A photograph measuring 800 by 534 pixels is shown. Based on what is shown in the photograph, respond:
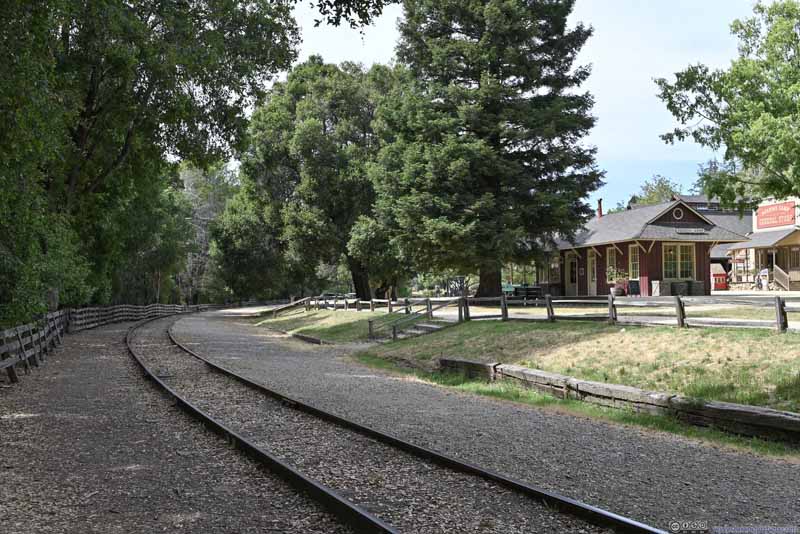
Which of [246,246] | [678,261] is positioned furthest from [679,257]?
[246,246]

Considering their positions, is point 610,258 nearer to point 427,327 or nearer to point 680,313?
point 427,327

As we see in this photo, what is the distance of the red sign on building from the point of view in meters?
39.2

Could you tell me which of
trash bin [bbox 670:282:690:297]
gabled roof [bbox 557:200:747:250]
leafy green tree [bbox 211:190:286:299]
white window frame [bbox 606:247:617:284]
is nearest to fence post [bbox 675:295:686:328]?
gabled roof [bbox 557:200:747:250]

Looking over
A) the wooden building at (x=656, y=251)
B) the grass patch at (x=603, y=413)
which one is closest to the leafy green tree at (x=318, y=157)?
the wooden building at (x=656, y=251)

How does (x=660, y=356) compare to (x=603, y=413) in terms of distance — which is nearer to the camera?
(x=603, y=413)

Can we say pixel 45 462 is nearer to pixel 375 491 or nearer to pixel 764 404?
pixel 375 491

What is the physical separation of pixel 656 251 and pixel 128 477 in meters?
30.6

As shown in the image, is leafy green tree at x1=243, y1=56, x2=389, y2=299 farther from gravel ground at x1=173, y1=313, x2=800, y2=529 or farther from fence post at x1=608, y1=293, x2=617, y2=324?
gravel ground at x1=173, y1=313, x2=800, y2=529

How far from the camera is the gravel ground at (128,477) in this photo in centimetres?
527

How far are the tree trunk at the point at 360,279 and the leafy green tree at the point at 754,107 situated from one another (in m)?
22.8

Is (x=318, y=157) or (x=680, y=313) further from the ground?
(x=318, y=157)

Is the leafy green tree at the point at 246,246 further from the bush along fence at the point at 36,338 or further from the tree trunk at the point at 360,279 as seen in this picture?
the bush along fence at the point at 36,338

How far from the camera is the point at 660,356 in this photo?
1227 cm

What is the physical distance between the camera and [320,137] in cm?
3978
